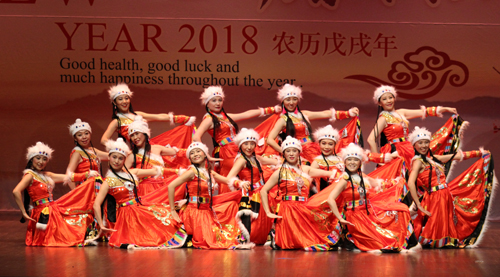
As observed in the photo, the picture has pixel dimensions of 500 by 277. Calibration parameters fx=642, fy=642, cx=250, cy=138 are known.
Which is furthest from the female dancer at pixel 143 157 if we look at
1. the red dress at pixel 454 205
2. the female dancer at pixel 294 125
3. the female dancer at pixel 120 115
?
the red dress at pixel 454 205

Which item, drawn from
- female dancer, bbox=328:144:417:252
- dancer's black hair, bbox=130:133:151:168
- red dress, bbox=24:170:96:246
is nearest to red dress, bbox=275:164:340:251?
female dancer, bbox=328:144:417:252

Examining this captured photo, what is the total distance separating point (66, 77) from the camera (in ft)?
27.7

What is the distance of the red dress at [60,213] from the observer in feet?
20.1

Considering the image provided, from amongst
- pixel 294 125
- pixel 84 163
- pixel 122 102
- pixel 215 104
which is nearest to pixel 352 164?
pixel 294 125

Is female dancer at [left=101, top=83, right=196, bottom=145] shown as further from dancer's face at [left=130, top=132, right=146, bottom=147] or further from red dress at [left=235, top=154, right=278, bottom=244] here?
red dress at [left=235, top=154, right=278, bottom=244]

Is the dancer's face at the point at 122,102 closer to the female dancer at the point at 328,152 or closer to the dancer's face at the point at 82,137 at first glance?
Answer: the dancer's face at the point at 82,137

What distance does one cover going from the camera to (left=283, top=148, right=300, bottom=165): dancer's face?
6066mm

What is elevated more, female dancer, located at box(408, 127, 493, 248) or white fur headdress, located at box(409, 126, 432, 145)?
white fur headdress, located at box(409, 126, 432, 145)

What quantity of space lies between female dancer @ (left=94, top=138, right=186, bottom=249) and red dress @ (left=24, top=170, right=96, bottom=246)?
0.27m

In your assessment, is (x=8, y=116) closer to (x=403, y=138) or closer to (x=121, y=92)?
(x=121, y=92)

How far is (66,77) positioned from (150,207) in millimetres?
3089

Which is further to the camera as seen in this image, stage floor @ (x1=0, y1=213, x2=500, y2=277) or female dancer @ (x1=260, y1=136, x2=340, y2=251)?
female dancer @ (x1=260, y1=136, x2=340, y2=251)

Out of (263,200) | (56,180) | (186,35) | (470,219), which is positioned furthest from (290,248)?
(186,35)

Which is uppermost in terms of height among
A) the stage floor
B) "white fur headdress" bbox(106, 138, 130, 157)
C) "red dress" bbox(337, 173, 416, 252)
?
"white fur headdress" bbox(106, 138, 130, 157)
